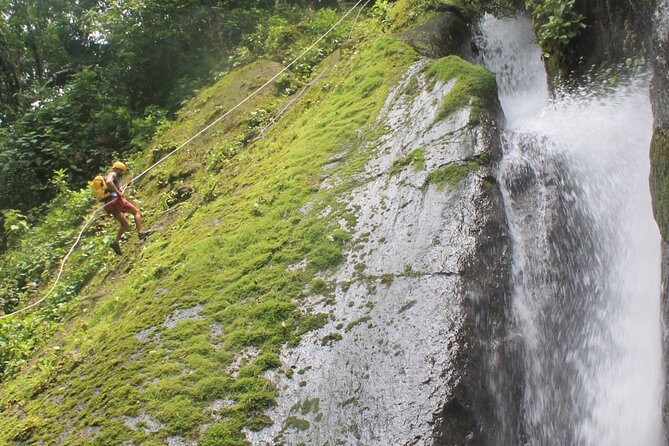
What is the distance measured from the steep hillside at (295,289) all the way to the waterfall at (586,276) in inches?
17.7

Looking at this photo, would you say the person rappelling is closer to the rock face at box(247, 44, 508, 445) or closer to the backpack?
the backpack

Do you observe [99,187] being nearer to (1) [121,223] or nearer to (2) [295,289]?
(1) [121,223]

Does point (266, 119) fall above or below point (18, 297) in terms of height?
above

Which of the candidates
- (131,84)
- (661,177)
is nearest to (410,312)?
(661,177)

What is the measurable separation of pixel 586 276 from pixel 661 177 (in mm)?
1232

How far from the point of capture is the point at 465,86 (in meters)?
5.92

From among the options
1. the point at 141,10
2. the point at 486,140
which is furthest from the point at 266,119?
the point at 141,10

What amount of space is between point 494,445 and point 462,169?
2.51 m

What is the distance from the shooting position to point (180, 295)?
5.03 metres

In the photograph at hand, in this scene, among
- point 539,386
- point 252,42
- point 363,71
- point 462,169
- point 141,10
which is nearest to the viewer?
point 539,386

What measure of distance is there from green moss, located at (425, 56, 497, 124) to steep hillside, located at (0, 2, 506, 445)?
23 mm

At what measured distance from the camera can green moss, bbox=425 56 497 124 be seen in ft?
18.8

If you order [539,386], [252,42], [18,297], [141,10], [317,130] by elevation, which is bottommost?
[539,386]

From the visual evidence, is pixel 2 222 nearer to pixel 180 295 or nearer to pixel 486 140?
pixel 180 295
